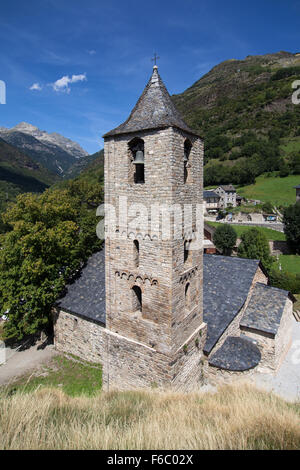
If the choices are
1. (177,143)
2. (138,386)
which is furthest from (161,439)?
(177,143)

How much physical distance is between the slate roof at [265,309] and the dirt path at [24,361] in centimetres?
1166

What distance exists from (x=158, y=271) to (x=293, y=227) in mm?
34562

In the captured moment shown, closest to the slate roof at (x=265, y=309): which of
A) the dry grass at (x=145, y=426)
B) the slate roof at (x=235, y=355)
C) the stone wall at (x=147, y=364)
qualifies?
the slate roof at (x=235, y=355)

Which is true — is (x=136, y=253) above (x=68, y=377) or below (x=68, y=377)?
above

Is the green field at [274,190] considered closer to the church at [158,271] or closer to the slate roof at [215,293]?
the slate roof at [215,293]

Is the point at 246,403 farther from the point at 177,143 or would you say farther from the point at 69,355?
the point at 69,355

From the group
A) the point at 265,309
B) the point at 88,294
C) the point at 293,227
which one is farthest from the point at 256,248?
the point at 88,294

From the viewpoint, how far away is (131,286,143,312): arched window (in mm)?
9977

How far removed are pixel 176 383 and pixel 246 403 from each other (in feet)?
11.8

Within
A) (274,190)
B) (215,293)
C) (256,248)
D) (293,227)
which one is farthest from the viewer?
(274,190)

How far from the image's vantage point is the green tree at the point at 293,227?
3650cm

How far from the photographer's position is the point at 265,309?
48.0 feet

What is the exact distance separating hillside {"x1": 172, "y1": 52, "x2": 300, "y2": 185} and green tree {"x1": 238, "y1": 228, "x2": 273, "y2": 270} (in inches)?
1372

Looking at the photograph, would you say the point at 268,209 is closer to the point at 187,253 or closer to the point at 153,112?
the point at 187,253
